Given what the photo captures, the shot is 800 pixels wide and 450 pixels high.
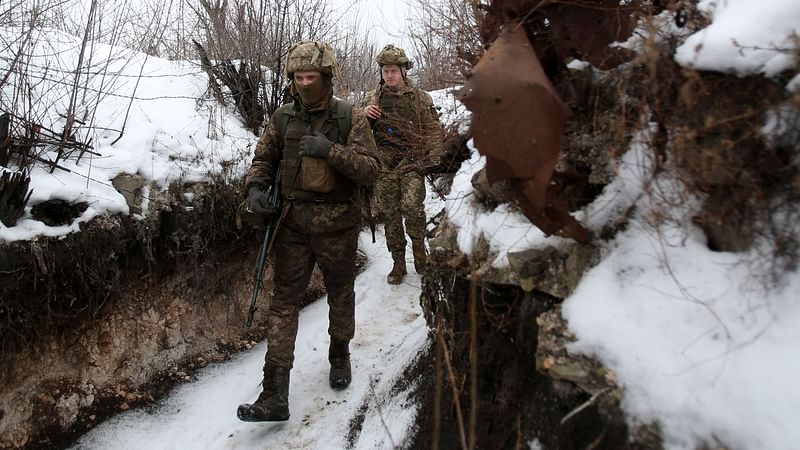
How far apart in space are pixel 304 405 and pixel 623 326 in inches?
95.1

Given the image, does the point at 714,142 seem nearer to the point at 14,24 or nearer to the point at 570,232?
the point at 570,232

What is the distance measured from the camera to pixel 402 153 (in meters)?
4.99

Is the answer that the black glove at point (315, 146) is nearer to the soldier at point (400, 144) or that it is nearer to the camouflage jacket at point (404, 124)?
the camouflage jacket at point (404, 124)

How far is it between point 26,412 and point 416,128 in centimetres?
359

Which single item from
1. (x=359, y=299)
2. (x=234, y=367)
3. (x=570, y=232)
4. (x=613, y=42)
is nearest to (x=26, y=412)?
(x=234, y=367)

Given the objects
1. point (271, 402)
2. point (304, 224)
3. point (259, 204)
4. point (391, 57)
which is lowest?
point (271, 402)

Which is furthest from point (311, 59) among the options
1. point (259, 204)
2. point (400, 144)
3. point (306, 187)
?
point (400, 144)

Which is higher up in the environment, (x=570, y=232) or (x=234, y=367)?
(x=570, y=232)

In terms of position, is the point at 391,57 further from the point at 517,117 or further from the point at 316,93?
the point at 517,117

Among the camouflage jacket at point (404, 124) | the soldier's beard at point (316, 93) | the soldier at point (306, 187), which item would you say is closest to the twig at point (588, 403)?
the soldier at point (306, 187)

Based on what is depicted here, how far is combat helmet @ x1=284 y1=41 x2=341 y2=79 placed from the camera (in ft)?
10.6

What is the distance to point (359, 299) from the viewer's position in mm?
5109

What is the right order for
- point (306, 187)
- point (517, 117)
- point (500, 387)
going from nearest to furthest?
point (517, 117)
point (500, 387)
point (306, 187)

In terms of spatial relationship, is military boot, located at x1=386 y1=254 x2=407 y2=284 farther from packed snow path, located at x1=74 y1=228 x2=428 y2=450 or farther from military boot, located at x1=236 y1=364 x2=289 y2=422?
military boot, located at x1=236 y1=364 x2=289 y2=422
